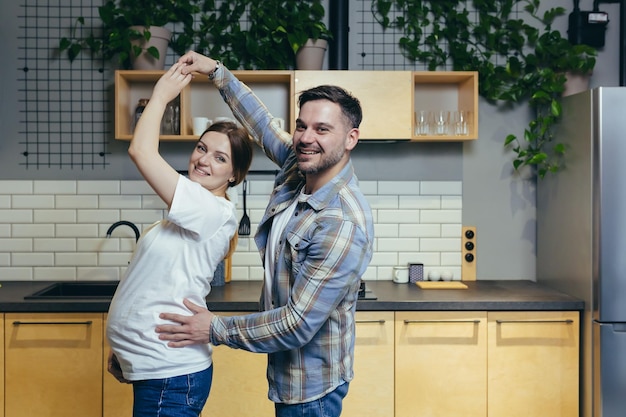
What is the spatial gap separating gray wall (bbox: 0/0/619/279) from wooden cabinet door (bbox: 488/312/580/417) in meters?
0.69

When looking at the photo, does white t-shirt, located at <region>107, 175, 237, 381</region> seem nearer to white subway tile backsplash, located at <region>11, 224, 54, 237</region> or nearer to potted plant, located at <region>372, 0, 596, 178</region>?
white subway tile backsplash, located at <region>11, 224, 54, 237</region>

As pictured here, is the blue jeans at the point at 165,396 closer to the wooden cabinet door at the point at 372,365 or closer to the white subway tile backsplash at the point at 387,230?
the wooden cabinet door at the point at 372,365

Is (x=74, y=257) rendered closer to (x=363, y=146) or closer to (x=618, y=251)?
(x=363, y=146)

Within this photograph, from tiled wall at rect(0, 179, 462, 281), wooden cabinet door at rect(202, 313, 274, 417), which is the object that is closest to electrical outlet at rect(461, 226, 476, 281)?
tiled wall at rect(0, 179, 462, 281)

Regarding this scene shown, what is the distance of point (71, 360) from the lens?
10.7 feet

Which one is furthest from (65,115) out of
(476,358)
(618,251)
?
(618,251)

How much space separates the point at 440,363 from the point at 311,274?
164 centimetres

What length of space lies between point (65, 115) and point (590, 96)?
2.66 meters

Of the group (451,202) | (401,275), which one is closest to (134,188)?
(401,275)

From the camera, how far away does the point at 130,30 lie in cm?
365

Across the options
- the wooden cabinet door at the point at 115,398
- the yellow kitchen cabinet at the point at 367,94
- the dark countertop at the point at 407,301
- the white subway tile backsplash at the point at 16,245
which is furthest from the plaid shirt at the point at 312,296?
the white subway tile backsplash at the point at 16,245

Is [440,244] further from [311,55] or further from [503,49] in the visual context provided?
[311,55]

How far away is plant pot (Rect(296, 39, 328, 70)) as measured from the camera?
3.72m

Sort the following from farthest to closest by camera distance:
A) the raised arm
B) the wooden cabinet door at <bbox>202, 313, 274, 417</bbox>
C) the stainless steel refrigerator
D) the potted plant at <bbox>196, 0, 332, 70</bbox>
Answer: the potted plant at <bbox>196, 0, 332, 70</bbox> < the wooden cabinet door at <bbox>202, 313, 274, 417</bbox> < the stainless steel refrigerator < the raised arm
